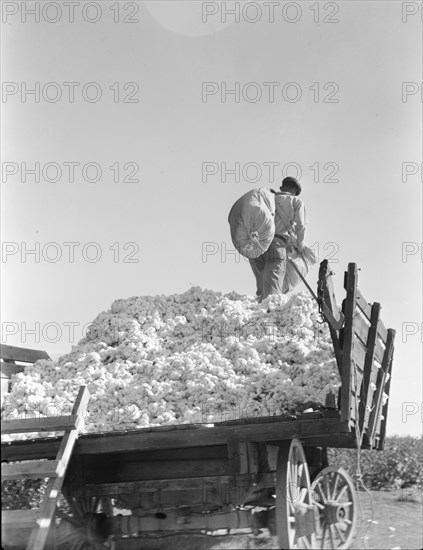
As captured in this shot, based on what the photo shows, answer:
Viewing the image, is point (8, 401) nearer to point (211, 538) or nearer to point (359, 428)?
point (211, 538)

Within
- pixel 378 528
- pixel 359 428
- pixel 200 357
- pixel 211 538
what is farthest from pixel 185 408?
pixel 378 528

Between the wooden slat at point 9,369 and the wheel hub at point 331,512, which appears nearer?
the wheel hub at point 331,512

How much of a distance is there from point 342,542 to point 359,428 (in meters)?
1.35

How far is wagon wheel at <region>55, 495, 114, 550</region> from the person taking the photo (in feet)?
14.9

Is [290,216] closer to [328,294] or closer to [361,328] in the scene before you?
[361,328]

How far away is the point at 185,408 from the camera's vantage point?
14.6 feet

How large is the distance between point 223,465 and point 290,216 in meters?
3.92

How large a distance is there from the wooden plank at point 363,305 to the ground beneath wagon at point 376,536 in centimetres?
139

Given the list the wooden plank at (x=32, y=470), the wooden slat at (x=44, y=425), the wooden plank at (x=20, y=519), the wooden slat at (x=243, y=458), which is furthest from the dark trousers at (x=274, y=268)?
→ the wooden plank at (x=20, y=519)

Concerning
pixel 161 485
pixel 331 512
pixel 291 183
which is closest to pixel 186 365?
pixel 161 485

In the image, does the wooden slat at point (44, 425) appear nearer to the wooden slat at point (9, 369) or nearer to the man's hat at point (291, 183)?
the wooden slat at point (9, 369)

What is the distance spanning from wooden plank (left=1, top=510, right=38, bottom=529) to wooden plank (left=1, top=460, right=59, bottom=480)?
0.21 m

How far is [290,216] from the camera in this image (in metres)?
7.55

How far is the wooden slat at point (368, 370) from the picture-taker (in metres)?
4.45
